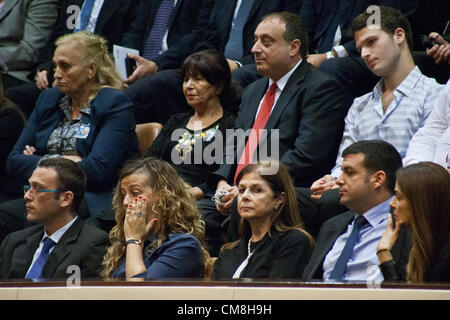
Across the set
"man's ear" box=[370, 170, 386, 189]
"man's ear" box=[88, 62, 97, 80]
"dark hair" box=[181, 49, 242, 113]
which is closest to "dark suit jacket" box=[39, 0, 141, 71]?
"man's ear" box=[88, 62, 97, 80]

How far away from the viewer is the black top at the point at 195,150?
393 cm

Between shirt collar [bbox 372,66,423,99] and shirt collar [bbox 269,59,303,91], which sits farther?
shirt collar [bbox 269,59,303,91]

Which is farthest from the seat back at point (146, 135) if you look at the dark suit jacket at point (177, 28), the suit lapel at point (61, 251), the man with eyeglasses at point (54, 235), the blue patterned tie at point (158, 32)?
the suit lapel at point (61, 251)

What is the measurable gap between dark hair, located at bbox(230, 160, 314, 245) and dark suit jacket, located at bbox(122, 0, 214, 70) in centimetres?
180

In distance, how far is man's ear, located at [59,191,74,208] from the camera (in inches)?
136

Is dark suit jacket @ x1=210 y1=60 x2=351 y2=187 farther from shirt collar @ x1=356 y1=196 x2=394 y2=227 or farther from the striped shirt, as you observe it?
shirt collar @ x1=356 y1=196 x2=394 y2=227

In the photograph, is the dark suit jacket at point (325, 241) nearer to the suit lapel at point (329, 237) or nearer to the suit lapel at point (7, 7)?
the suit lapel at point (329, 237)

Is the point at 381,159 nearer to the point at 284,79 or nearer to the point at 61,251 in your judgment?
the point at 284,79

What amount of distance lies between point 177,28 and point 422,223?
2835 mm

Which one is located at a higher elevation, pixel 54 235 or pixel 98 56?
pixel 98 56

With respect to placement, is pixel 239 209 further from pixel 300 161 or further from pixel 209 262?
pixel 300 161

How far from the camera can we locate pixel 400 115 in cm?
352

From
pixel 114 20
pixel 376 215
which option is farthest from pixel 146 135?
pixel 376 215

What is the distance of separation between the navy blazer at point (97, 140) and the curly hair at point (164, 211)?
61 centimetres
